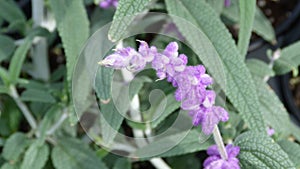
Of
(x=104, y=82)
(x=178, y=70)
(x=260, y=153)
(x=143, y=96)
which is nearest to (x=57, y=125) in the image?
(x=143, y=96)

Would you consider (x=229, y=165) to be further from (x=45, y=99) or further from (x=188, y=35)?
(x=45, y=99)

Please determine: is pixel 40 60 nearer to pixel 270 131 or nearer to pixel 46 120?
pixel 46 120

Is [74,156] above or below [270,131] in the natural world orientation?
below

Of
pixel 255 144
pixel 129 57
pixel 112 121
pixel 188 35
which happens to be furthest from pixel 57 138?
pixel 129 57

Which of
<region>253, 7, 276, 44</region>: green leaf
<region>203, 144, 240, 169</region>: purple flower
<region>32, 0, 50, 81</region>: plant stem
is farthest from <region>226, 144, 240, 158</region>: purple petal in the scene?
<region>32, 0, 50, 81</region>: plant stem

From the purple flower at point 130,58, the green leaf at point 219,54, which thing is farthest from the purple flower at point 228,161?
the purple flower at point 130,58
